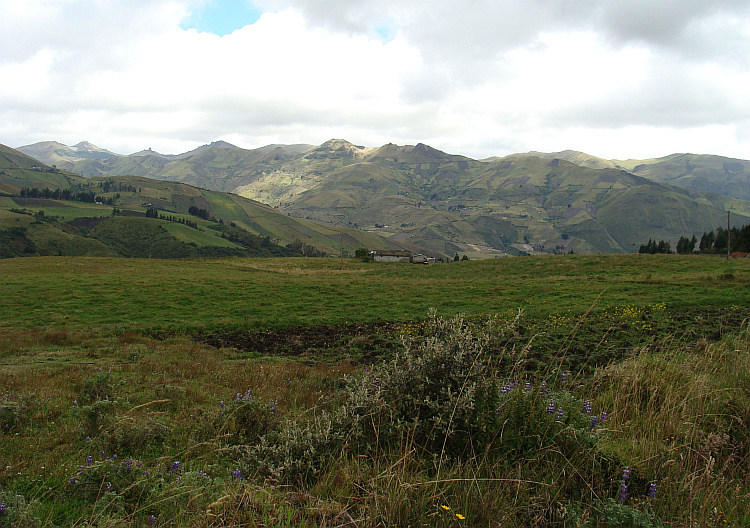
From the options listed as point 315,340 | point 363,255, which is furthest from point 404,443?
point 363,255

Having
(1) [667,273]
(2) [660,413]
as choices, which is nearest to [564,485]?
(2) [660,413]

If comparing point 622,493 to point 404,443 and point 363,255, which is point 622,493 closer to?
point 404,443

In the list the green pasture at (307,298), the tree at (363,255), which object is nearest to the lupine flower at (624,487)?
the green pasture at (307,298)

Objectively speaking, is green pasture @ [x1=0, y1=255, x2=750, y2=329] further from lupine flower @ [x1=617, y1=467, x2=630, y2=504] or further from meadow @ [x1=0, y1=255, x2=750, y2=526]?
lupine flower @ [x1=617, y1=467, x2=630, y2=504]

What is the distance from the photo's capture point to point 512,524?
11.5ft

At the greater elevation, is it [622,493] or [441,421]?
[441,421]

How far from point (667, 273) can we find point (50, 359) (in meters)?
48.5

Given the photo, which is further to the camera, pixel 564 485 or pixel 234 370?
pixel 234 370

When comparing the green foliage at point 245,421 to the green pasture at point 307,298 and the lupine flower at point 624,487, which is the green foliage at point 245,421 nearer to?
the lupine flower at point 624,487

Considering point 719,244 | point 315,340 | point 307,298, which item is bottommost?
point 307,298

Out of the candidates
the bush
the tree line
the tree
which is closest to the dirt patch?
the bush

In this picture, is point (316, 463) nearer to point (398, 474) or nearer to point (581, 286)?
point (398, 474)

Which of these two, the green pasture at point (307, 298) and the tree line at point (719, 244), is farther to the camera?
the tree line at point (719, 244)

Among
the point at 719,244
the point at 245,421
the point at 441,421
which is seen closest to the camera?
the point at 441,421
